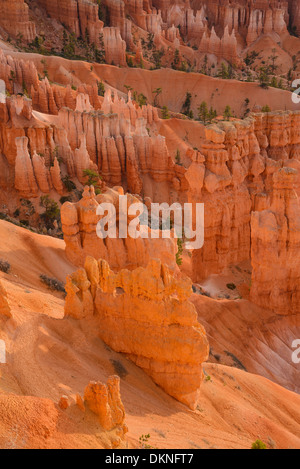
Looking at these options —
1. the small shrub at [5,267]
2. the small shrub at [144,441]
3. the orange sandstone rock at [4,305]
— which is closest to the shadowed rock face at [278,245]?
the small shrub at [5,267]

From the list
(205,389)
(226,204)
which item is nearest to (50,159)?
(226,204)

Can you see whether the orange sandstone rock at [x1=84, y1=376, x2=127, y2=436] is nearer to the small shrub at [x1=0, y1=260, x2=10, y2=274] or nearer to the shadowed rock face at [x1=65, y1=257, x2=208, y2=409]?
the shadowed rock face at [x1=65, y1=257, x2=208, y2=409]

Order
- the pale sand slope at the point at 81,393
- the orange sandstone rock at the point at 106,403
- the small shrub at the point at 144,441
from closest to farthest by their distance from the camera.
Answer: the pale sand slope at the point at 81,393, the orange sandstone rock at the point at 106,403, the small shrub at the point at 144,441

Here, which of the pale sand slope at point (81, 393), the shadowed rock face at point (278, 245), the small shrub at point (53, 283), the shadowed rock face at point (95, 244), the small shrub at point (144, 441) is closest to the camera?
the pale sand slope at point (81, 393)

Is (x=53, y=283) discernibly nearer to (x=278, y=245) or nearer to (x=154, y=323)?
(x=154, y=323)

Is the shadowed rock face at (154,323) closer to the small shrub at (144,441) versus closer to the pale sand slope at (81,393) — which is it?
the pale sand slope at (81,393)

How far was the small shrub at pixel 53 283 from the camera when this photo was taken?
1920cm

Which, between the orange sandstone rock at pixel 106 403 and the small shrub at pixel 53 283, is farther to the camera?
the small shrub at pixel 53 283

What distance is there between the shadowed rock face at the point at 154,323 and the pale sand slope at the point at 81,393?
1.02ft

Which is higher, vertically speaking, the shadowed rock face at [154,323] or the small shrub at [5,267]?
the shadowed rock face at [154,323]

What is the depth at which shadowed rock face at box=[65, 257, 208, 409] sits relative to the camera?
13.2 meters

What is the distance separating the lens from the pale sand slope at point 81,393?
29.5ft

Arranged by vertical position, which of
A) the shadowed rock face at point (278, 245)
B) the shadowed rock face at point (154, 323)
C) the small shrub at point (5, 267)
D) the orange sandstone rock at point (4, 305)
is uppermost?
the orange sandstone rock at point (4, 305)

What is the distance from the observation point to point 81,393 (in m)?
10.9
